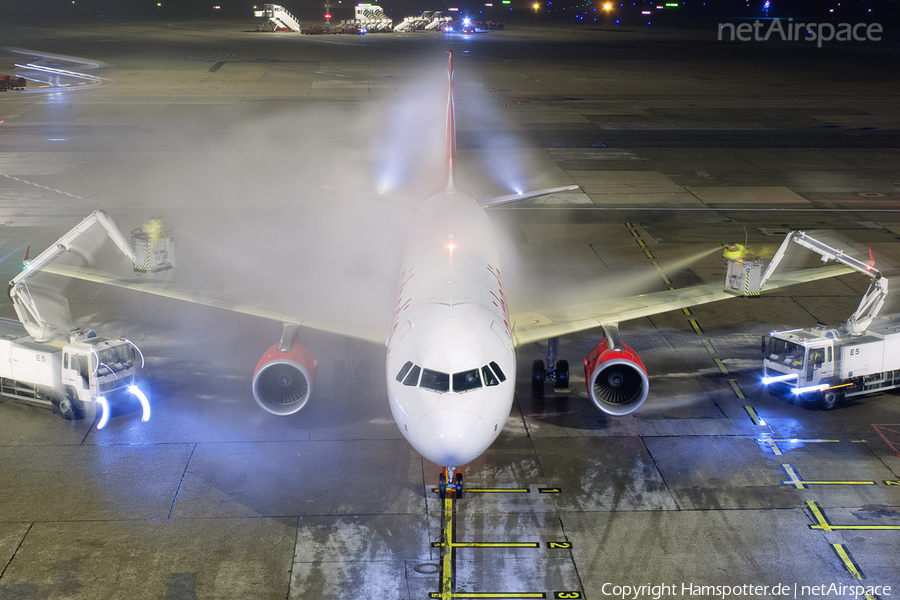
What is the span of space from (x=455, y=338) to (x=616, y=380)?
5.81 meters

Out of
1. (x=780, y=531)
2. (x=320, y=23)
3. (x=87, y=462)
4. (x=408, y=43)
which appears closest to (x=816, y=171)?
(x=780, y=531)

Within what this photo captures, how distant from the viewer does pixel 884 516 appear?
17.3 metres

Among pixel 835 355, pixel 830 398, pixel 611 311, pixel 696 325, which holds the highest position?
pixel 611 311

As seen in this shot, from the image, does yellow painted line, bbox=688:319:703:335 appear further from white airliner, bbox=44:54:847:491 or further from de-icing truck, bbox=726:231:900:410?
de-icing truck, bbox=726:231:900:410

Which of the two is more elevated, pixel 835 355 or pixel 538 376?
pixel 835 355

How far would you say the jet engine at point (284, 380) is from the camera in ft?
64.1

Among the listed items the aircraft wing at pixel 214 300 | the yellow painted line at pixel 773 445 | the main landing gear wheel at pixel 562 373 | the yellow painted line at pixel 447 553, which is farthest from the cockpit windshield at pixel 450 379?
the yellow painted line at pixel 773 445

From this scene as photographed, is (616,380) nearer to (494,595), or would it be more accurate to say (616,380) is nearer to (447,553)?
(447,553)

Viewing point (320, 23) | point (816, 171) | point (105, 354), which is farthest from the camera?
point (320, 23)

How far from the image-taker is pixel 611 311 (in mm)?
22266

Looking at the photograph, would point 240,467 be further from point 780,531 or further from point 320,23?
point 320,23

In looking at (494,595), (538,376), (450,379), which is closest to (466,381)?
(450,379)

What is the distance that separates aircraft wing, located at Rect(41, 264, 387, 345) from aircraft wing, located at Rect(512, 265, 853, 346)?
3.94 metres

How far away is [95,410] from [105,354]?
1562 millimetres
